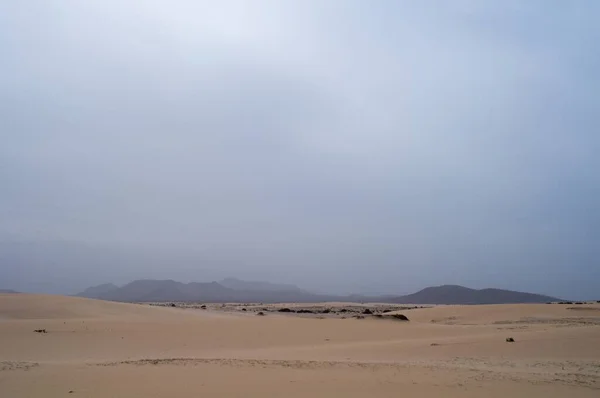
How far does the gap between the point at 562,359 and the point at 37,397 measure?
42.6ft

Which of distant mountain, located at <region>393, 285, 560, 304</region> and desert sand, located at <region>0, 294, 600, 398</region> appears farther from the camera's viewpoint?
distant mountain, located at <region>393, 285, 560, 304</region>

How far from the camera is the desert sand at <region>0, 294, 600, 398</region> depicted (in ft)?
28.6

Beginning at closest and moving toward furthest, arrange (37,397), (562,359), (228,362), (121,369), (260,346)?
(37,397), (121,369), (228,362), (562,359), (260,346)

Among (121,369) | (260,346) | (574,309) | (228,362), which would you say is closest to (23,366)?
(121,369)

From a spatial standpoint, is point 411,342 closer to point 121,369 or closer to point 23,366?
point 121,369

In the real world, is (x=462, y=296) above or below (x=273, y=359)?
below

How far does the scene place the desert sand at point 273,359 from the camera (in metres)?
8.70

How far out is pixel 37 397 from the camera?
789 cm

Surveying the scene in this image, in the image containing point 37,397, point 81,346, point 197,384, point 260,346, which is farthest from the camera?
point 260,346

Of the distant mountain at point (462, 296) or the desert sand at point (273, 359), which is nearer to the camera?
the desert sand at point (273, 359)

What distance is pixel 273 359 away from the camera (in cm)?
1261

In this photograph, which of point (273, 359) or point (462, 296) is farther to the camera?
point (462, 296)

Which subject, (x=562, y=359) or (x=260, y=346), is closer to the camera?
(x=562, y=359)

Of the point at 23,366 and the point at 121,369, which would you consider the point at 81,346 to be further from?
the point at 121,369
